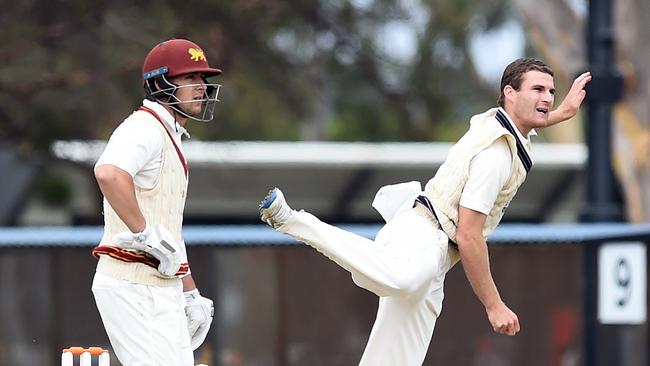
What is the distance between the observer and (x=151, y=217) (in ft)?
21.4

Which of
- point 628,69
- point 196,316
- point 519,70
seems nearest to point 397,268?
point 196,316

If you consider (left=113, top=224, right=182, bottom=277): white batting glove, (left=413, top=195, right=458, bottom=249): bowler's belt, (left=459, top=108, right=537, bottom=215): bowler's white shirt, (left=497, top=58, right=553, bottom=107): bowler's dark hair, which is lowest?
(left=113, top=224, right=182, bottom=277): white batting glove

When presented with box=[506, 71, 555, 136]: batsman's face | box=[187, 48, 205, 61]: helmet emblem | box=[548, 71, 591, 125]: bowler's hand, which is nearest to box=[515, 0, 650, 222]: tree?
box=[548, 71, 591, 125]: bowler's hand

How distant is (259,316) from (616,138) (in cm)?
683

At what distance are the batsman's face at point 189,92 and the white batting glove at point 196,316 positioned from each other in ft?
2.70

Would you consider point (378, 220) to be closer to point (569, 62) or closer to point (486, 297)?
point (569, 62)

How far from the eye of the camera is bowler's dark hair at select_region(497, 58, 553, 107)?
6938mm

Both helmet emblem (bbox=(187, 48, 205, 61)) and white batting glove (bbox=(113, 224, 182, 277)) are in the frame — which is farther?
helmet emblem (bbox=(187, 48, 205, 61))

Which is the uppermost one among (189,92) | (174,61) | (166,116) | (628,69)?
(628,69)

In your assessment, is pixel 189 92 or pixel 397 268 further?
pixel 397 268

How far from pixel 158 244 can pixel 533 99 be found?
1.73 meters

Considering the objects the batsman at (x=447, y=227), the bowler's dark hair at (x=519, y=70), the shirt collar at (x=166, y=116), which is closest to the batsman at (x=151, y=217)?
the shirt collar at (x=166, y=116)

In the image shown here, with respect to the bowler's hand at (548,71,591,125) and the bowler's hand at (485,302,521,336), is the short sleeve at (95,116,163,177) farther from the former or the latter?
the bowler's hand at (548,71,591,125)

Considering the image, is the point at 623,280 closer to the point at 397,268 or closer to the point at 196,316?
the point at 397,268
